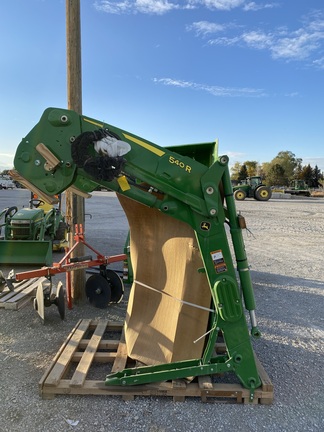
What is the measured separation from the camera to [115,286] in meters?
4.79

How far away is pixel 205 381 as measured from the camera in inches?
115

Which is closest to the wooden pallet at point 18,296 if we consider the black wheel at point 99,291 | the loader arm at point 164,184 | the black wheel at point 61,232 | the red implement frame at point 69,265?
the red implement frame at point 69,265

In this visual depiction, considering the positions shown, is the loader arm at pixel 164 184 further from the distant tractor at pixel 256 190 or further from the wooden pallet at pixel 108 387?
the distant tractor at pixel 256 190

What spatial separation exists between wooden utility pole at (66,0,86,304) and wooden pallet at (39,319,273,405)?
1.45 m

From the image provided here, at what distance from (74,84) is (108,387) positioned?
3.69m

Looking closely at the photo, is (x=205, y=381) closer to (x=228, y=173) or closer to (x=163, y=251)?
(x=163, y=251)

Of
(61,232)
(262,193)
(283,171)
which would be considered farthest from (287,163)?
(61,232)

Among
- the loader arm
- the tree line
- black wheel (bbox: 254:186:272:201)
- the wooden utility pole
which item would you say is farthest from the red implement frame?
the tree line

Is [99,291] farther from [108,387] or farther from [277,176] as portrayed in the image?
[277,176]

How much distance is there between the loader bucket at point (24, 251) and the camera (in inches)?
254

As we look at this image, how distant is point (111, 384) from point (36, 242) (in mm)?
4302

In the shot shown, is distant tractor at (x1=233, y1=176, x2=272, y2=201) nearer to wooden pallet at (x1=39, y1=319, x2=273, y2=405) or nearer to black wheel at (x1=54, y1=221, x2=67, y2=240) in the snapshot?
black wheel at (x1=54, y1=221, x2=67, y2=240)

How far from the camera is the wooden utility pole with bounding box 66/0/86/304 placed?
4.45 meters

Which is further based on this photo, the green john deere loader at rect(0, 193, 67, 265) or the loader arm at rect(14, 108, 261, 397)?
the green john deere loader at rect(0, 193, 67, 265)
